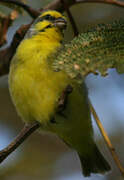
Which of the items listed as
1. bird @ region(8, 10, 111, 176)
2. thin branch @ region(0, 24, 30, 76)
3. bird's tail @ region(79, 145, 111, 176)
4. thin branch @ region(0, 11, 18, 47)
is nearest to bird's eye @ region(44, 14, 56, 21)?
bird @ region(8, 10, 111, 176)

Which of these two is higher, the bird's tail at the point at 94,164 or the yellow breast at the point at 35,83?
the yellow breast at the point at 35,83

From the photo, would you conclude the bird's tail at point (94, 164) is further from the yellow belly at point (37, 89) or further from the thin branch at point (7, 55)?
the thin branch at point (7, 55)

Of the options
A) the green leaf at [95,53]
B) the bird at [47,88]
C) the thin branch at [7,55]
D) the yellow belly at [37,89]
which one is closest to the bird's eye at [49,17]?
the bird at [47,88]

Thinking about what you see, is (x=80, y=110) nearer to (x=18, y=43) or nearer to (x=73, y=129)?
(x=73, y=129)

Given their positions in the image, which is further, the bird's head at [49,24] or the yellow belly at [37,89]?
the bird's head at [49,24]

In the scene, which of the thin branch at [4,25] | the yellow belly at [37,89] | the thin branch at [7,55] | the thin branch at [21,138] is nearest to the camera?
the thin branch at [21,138]

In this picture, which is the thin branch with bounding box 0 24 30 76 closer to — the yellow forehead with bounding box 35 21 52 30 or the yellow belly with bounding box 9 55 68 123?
the yellow forehead with bounding box 35 21 52 30

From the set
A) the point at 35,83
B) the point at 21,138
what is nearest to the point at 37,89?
the point at 35,83
